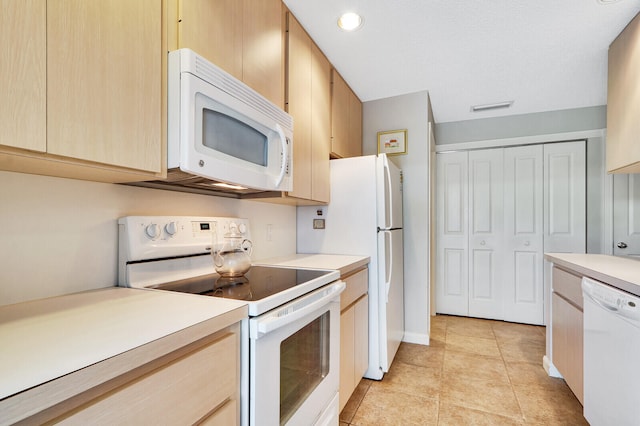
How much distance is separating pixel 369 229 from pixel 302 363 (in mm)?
1133

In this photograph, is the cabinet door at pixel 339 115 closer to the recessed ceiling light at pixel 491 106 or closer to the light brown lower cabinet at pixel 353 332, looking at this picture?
the light brown lower cabinet at pixel 353 332

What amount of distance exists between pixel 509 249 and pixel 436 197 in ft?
3.23

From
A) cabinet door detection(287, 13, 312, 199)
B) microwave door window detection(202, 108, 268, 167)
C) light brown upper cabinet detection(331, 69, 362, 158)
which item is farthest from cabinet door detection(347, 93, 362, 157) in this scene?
microwave door window detection(202, 108, 268, 167)

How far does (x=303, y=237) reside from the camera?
2395mm

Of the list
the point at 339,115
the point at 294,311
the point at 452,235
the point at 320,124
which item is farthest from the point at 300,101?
the point at 452,235

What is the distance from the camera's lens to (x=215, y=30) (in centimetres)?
120

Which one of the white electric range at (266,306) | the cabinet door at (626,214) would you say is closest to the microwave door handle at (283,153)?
the white electric range at (266,306)

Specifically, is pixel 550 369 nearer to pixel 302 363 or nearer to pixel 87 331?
pixel 302 363

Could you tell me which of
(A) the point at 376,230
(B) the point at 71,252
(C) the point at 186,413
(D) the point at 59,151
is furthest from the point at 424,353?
(D) the point at 59,151

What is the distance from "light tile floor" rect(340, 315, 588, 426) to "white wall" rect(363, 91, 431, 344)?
0.31m

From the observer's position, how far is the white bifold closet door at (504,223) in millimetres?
3301

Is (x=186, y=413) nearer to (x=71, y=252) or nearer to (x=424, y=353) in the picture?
(x=71, y=252)

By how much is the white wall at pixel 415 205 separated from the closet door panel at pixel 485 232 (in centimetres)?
115

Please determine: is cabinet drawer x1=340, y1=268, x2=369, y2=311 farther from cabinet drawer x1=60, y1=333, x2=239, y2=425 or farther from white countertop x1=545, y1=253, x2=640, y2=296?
white countertop x1=545, y1=253, x2=640, y2=296
